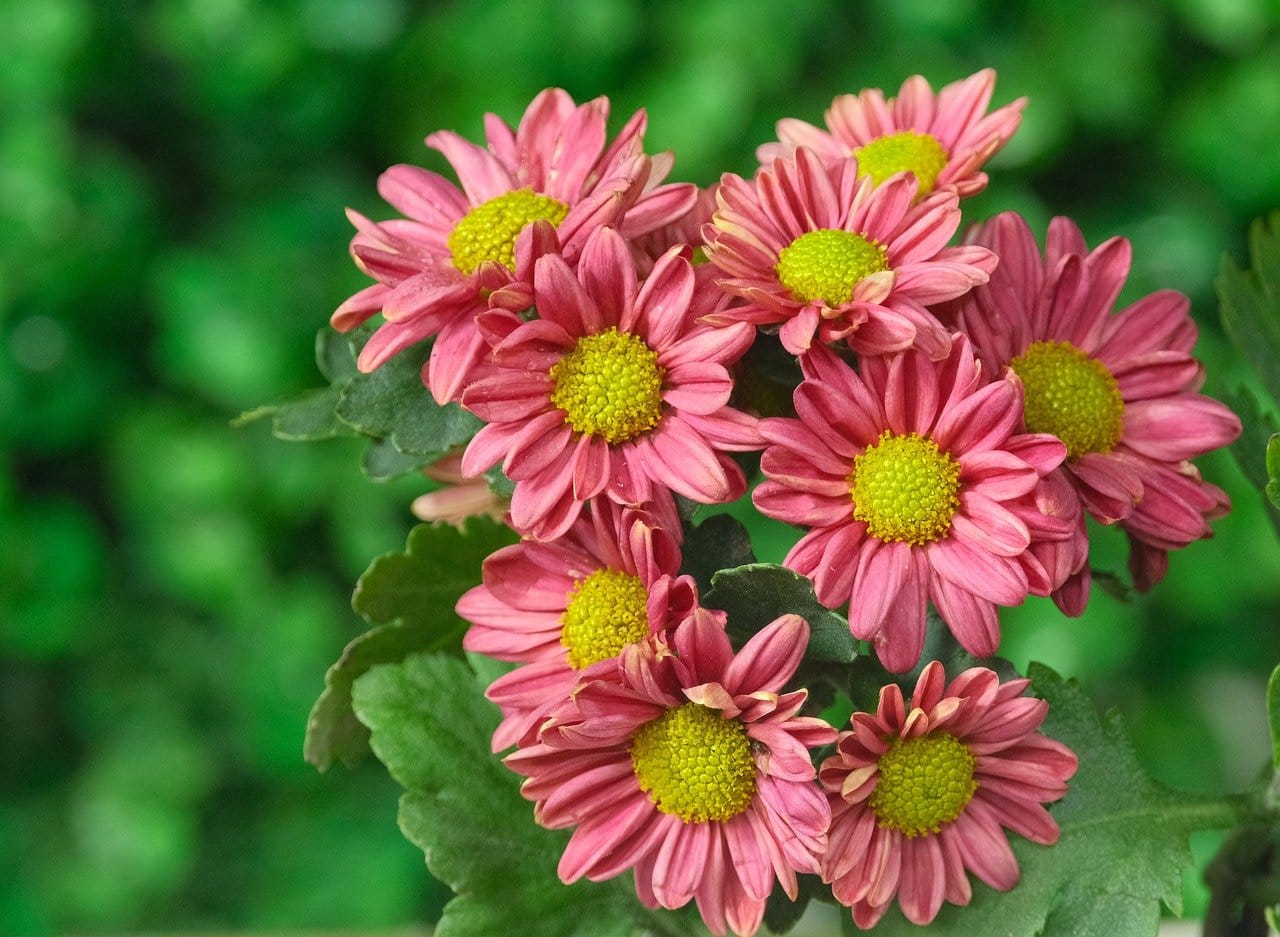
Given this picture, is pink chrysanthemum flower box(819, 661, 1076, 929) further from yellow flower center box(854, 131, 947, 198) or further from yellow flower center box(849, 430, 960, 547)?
yellow flower center box(854, 131, 947, 198)

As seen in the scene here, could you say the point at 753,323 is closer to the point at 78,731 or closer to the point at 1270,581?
the point at 1270,581

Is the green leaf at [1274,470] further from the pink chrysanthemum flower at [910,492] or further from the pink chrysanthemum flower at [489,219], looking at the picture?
the pink chrysanthemum flower at [489,219]


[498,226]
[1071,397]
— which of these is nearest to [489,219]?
[498,226]

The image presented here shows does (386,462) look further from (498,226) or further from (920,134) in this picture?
(920,134)

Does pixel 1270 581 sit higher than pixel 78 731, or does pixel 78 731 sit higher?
pixel 1270 581

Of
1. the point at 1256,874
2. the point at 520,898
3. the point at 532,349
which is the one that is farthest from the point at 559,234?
the point at 1256,874

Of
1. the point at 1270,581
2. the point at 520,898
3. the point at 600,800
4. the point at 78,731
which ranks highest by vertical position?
the point at 600,800
